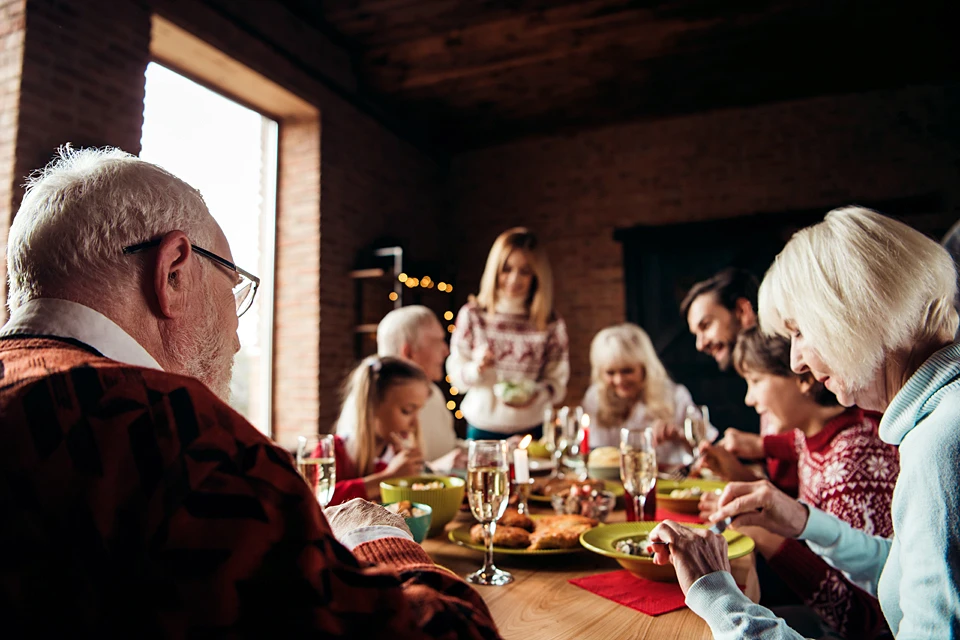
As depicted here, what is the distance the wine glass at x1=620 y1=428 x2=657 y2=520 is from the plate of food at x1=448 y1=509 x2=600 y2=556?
0.15 m

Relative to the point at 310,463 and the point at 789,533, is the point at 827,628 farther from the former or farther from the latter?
the point at 310,463

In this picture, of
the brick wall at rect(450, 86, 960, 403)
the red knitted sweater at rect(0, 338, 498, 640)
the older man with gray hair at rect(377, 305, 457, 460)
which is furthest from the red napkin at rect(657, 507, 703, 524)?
the brick wall at rect(450, 86, 960, 403)

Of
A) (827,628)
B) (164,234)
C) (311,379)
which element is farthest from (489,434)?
(164,234)

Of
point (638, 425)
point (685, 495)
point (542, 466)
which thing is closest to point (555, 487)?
point (542, 466)

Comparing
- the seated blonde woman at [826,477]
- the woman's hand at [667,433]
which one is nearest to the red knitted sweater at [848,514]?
the seated blonde woman at [826,477]

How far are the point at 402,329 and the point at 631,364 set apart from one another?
51.9 inches

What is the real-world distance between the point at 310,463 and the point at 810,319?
1055 millimetres

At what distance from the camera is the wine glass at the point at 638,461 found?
1.52 meters

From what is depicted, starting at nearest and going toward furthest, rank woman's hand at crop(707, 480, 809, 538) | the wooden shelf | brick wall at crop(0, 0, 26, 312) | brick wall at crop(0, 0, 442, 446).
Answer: woman's hand at crop(707, 480, 809, 538), brick wall at crop(0, 0, 26, 312), brick wall at crop(0, 0, 442, 446), the wooden shelf

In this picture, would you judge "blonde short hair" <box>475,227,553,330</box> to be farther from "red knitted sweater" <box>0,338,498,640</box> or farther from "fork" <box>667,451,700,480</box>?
"red knitted sweater" <box>0,338,498,640</box>

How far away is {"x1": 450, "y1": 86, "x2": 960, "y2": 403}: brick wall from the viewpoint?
5.55 meters

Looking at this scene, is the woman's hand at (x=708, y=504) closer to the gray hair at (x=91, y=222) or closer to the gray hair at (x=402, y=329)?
the gray hair at (x=91, y=222)

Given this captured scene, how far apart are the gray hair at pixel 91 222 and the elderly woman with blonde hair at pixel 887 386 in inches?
33.6

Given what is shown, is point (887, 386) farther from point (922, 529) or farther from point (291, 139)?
point (291, 139)
